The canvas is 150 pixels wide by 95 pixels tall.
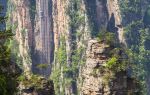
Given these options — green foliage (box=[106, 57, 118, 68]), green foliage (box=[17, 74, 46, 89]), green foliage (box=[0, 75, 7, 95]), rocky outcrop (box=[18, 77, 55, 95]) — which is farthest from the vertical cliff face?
Answer: green foliage (box=[0, 75, 7, 95])

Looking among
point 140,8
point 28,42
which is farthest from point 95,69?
point 28,42

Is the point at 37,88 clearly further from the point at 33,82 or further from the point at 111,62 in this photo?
the point at 111,62

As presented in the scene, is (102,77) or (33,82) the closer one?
(102,77)

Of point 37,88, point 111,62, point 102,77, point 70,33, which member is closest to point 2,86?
point 111,62

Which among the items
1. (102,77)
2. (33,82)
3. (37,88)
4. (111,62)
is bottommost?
(37,88)

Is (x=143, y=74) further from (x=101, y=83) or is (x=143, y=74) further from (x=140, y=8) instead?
(x=101, y=83)

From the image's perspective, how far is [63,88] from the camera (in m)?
86.4

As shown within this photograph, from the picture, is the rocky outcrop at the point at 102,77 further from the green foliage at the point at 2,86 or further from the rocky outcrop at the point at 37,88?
the green foliage at the point at 2,86

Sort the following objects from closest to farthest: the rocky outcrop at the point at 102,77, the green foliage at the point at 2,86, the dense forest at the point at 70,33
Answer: the green foliage at the point at 2,86 < the rocky outcrop at the point at 102,77 < the dense forest at the point at 70,33

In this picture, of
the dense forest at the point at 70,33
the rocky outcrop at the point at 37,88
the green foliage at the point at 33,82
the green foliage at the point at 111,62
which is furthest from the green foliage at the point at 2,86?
the dense forest at the point at 70,33

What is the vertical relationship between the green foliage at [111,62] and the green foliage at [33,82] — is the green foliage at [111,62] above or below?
above

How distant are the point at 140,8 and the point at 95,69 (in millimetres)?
59907

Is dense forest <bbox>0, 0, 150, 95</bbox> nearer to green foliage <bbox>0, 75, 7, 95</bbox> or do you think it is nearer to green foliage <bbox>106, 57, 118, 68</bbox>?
green foliage <bbox>106, 57, 118, 68</bbox>

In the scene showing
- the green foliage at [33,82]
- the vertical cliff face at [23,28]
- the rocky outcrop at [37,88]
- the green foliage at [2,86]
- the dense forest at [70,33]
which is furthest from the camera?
the vertical cliff face at [23,28]
